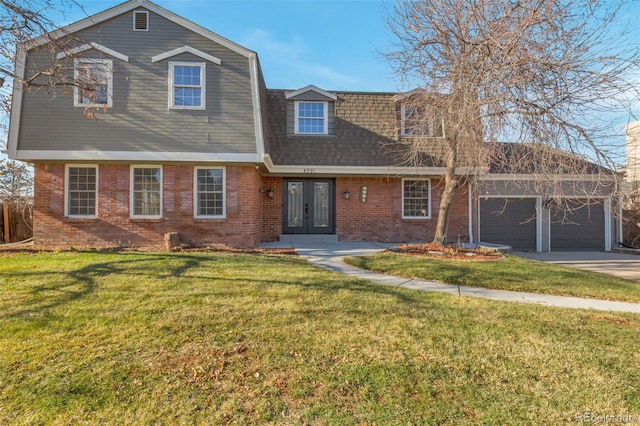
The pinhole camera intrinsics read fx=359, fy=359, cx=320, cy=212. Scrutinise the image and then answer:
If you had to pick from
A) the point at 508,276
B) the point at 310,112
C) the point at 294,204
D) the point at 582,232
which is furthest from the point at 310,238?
the point at 582,232

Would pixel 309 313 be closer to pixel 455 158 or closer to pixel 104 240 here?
pixel 455 158

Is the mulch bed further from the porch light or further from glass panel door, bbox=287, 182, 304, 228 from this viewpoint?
glass panel door, bbox=287, 182, 304, 228

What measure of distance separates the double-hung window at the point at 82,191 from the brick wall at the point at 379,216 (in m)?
7.97

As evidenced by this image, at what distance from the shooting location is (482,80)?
304 inches

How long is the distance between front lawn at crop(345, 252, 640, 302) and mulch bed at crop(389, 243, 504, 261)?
0.52 meters

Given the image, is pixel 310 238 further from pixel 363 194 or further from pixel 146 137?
pixel 146 137

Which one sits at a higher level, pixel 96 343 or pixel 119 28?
pixel 119 28

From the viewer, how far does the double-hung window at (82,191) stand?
11.1 m

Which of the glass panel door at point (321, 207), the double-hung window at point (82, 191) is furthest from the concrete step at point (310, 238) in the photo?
the double-hung window at point (82, 191)

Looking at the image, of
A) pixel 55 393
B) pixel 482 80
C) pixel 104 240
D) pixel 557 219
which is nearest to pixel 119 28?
pixel 104 240

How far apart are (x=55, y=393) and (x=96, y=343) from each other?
2.95ft

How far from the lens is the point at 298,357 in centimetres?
341

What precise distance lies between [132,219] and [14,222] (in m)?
7.50

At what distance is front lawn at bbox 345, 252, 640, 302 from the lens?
6363 millimetres
